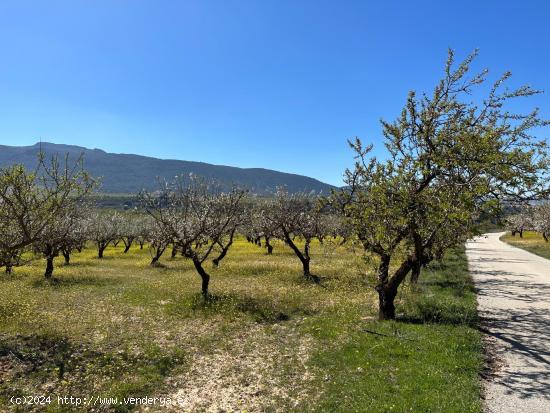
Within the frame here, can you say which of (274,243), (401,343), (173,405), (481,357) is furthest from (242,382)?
(274,243)

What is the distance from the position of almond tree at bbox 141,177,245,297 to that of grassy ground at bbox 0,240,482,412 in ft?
11.5

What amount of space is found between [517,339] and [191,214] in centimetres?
2377

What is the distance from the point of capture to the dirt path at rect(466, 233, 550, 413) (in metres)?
11.5

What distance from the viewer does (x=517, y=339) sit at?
17156mm

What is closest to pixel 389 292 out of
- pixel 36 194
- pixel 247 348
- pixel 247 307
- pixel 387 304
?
pixel 387 304

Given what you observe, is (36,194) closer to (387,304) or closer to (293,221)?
(387,304)

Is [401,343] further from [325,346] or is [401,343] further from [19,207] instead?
[19,207]

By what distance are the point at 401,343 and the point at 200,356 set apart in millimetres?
8154

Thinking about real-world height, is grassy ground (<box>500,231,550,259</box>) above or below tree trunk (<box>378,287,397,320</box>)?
above

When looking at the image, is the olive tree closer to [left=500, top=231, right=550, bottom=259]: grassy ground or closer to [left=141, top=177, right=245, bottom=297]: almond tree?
[left=141, top=177, right=245, bottom=297]: almond tree

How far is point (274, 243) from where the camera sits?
84688 mm

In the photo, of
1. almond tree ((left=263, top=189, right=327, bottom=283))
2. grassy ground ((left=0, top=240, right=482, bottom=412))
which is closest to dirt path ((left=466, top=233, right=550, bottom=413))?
grassy ground ((left=0, top=240, right=482, bottom=412))

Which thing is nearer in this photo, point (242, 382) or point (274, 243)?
point (242, 382)

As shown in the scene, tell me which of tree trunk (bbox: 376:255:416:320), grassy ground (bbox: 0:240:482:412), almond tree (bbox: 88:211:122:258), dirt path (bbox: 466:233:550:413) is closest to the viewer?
dirt path (bbox: 466:233:550:413)
